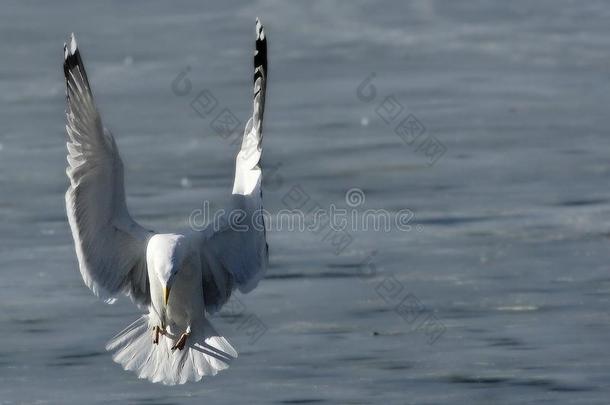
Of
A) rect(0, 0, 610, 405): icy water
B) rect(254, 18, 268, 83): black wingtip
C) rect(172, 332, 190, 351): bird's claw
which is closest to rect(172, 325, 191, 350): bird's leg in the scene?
rect(172, 332, 190, 351): bird's claw

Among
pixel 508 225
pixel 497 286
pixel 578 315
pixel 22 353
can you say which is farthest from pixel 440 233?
pixel 22 353

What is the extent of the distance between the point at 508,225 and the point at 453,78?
4554 mm

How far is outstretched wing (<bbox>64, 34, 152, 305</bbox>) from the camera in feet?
26.1

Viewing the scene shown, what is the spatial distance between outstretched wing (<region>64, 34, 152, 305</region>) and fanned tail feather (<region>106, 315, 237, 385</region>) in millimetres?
272

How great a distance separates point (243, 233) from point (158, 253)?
1.78ft

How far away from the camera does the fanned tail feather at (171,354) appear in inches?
327

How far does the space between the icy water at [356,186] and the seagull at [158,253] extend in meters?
0.21

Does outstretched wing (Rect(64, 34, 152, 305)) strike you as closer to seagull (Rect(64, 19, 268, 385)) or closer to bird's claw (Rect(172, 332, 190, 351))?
seagull (Rect(64, 19, 268, 385))

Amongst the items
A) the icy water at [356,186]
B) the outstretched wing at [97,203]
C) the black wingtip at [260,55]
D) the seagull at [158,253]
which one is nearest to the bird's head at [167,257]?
the seagull at [158,253]

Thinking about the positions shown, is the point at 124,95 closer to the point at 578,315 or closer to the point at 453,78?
the point at 453,78

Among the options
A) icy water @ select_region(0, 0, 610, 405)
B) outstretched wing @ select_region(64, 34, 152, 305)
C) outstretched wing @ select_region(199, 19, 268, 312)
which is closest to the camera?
outstretched wing @ select_region(64, 34, 152, 305)

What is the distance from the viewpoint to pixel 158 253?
26.3 feet

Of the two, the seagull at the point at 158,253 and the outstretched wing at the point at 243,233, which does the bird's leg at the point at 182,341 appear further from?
the outstretched wing at the point at 243,233

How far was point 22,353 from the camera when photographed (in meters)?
8.95
